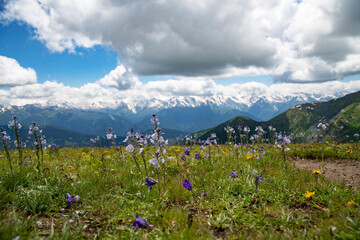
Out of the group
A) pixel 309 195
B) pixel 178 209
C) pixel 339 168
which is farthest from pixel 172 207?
pixel 339 168

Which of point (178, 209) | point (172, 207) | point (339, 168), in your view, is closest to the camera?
point (178, 209)

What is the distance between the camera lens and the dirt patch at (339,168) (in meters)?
5.70

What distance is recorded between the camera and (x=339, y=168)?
744cm

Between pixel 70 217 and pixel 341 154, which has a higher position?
pixel 70 217

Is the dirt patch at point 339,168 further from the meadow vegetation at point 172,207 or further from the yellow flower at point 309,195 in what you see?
the yellow flower at point 309,195

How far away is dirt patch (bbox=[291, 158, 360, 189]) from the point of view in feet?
18.7

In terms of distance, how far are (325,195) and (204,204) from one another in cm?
274

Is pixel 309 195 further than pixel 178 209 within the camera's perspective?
Yes

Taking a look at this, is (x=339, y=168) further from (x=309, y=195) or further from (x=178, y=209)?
(x=178, y=209)

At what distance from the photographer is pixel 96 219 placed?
3686 millimetres

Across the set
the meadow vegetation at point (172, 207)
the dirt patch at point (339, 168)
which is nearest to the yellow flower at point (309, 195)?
the meadow vegetation at point (172, 207)

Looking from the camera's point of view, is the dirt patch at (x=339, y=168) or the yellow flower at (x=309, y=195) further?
the dirt patch at (x=339, y=168)

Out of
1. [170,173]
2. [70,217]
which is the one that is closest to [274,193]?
[170,173]

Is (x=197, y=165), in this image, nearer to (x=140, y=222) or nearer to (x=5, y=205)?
(x=140, y=222)
